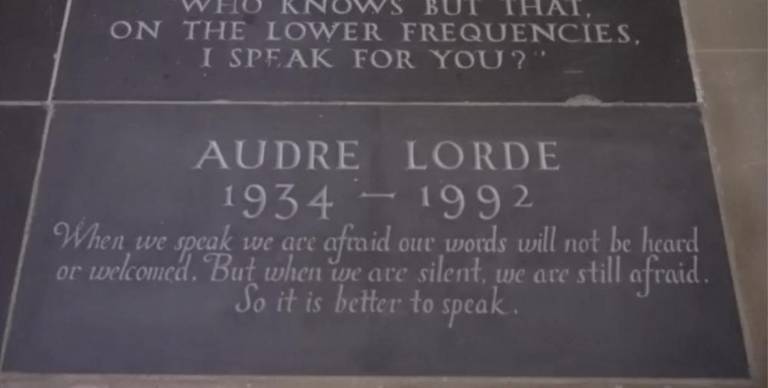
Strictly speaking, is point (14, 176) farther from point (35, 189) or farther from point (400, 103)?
point (400, 103)

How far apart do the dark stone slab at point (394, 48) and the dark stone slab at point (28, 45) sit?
0.25 ft

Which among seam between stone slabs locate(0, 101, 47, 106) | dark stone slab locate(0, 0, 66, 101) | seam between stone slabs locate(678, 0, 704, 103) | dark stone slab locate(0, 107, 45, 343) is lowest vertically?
dark stone slab locate(0, 107, 45, 343)

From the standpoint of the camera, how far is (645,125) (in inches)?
166

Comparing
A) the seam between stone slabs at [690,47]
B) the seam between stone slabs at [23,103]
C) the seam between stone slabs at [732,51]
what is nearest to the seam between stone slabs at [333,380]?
the seam between stone slabs at [23,103]

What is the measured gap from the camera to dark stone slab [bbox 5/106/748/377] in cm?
371

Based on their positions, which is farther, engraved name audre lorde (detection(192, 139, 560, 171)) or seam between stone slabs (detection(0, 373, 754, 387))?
engraved name audre lorde (detection(192, 139, 560, 171))

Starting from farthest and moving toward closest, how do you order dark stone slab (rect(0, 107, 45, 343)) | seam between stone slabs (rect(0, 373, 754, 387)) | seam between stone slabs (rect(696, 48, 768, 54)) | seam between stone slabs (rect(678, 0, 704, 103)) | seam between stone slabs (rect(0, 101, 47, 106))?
1. seam between stone slabs (rect(696, 48, 768, 54))
2. seam between stone slabs (rect(678, 0, 704, 103))
3. seam between stone slabs (rect(0, 101, 47, 106))
4. dark stone slab (rect(0, 107, 45, 343))
5. seam between stone slabs (rect(0, 373, 754, 387))

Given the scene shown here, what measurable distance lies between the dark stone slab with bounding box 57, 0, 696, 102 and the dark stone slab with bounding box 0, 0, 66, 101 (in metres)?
0.08

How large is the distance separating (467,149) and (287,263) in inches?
32.6

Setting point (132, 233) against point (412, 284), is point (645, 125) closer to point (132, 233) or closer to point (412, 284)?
point (412, 284)

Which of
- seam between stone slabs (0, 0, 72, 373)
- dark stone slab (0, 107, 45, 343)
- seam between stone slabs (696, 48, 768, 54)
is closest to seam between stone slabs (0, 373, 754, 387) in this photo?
seam between stone slabs (0, 0, 72, 373)

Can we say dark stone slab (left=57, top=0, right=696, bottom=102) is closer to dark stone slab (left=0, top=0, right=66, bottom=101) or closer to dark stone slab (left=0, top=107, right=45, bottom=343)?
dark stone slab (left=0, top=0, right=66, bottom=101)

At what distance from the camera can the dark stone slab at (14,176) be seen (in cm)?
386

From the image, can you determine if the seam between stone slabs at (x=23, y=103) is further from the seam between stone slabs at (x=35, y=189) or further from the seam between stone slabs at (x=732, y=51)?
the seam between stone slabs at (x=732, y=51)
